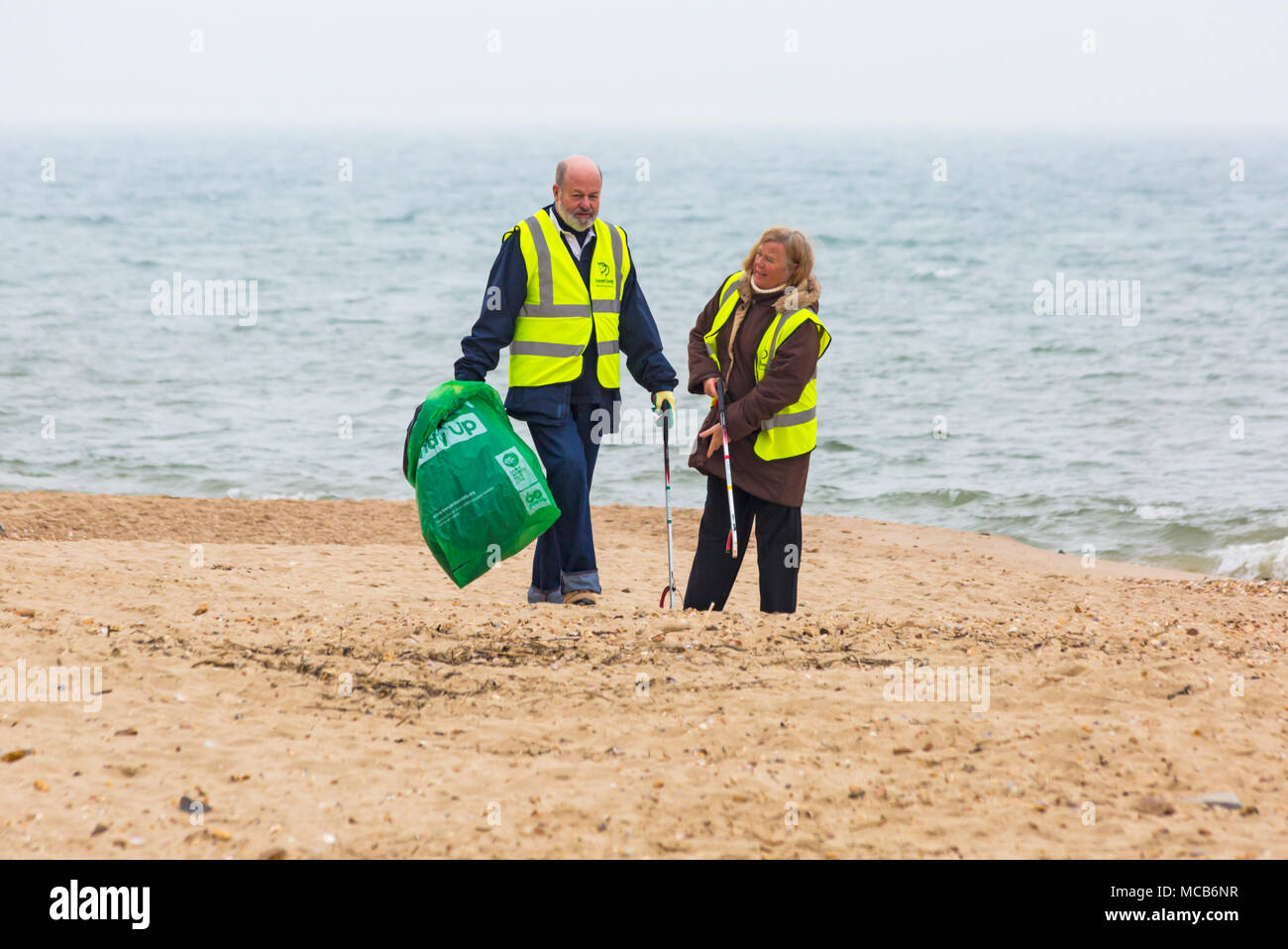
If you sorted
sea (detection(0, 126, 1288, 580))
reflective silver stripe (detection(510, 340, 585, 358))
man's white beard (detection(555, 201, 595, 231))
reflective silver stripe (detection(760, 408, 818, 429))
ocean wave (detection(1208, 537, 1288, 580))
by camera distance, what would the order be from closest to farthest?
reflective silver stripe (detection(760, 408, 818, 429)) → man's white beard (detection(555, 201, 595, 231)) → reflective silver stripe (detection(510, 340, 585, 358)) → ocean wave (detection(1208, 537, 1288, 580)) → sea (detection(0, 126, 1288, 580))

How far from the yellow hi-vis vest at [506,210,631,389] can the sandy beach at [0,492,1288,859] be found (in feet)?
3.63

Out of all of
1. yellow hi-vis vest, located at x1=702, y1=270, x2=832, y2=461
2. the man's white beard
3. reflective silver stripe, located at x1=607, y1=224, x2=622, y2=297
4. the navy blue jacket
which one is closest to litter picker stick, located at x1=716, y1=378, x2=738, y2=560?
yellow hi-vis vest, located at x1=702, y1=270, x2=832, y2=461

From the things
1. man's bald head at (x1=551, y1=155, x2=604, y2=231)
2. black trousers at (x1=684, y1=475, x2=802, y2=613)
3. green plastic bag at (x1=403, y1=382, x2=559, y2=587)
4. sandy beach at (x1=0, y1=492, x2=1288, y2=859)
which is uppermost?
man's bald head at (x1=551, y1=155, x2=604, y2=231)

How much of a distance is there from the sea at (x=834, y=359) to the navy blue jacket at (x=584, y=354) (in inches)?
193

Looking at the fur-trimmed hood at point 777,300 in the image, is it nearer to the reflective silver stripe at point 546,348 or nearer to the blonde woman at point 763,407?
the blonde woman at point 763,407

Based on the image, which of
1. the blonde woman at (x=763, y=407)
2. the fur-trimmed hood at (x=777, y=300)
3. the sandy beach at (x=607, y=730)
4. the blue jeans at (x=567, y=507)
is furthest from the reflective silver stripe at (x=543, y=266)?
the sandy beach at (x=607, y=730)

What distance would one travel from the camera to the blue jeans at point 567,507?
5.58m

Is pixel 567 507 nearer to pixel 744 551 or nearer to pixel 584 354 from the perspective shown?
pixel 584 354

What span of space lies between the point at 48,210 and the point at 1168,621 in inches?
1689

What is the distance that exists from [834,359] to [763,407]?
12388mm

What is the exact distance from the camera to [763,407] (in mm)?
5164

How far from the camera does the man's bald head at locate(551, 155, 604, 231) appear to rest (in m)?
5.27

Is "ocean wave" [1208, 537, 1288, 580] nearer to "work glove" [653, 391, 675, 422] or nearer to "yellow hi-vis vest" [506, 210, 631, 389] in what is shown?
"work glove" [653, 391, 675, 422]
